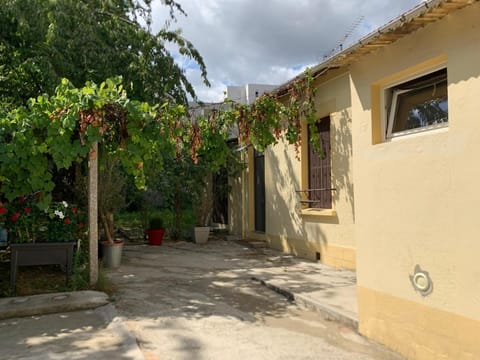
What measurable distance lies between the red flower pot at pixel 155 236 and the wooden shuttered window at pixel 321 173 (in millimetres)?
4494

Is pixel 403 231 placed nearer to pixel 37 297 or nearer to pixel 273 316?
pixel 273 316

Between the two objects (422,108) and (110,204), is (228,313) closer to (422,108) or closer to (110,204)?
(422,108)

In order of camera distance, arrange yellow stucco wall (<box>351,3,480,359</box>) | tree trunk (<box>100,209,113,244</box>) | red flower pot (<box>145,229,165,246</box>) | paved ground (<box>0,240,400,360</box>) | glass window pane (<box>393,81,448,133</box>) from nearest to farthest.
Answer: yellow stucco wall (<box>351,3,480,359</box>), glass window pane (<box>393,81,448,133</box>), paved ground (<box>0,240,400,360</box>), tree trunk (<box>100,209,113,244</box>), red flower pot (<box>145,229,165,246</box>)

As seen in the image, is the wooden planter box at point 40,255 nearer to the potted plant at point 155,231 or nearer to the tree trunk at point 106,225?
the tree trunk at point 106,225

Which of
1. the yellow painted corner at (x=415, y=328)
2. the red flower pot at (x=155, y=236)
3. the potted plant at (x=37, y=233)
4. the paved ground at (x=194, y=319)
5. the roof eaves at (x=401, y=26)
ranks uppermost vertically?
the roof eaves at (x=401, y=26)

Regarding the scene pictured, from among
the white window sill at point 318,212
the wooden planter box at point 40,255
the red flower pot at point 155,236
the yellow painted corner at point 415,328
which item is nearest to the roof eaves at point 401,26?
the yellow painted corner at point 415,328

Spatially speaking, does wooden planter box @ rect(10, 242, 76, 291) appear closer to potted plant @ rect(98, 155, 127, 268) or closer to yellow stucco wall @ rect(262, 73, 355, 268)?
potted plant @ rect(98, 155, 127, 268)

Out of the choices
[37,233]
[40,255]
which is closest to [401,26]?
[40,255]

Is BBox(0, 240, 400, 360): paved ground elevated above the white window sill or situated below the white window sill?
below

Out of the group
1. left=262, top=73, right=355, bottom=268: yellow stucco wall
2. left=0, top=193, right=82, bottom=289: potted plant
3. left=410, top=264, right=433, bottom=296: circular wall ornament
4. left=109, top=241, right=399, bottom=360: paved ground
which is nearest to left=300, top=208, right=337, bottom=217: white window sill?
left=262, top=73, right=355, bottom=268: yellow stucco wall

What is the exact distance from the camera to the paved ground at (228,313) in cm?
400

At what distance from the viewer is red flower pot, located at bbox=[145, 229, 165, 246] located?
443 inches

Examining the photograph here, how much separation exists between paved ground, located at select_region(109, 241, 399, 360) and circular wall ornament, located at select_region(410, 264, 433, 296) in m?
0.74

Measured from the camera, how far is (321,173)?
8.59m
